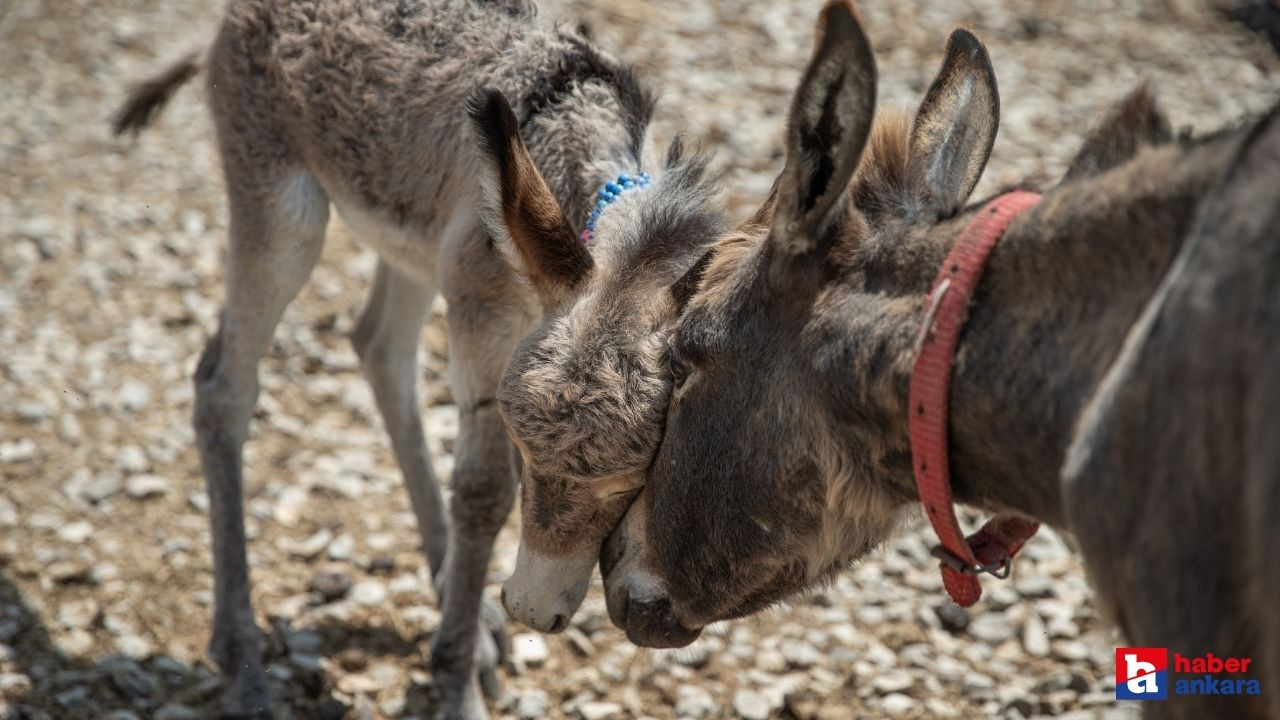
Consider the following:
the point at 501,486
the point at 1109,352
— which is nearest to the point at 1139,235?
the point at 1109,352

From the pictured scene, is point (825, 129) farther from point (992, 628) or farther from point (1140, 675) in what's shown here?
point (992, 628)

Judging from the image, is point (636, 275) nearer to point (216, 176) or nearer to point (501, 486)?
point (501, 486)

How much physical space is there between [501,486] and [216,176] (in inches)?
146

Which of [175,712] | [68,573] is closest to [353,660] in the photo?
[175,712]

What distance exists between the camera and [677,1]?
7867 mm

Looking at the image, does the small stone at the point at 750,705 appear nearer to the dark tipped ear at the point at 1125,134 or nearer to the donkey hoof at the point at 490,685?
the donkey hoof at the point at 490,685

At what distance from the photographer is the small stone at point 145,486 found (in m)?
4.40

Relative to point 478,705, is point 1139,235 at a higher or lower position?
higher

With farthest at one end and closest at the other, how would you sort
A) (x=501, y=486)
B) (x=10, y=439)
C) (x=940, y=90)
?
(x=10, y=439)
(x=501, y=486)
(x=940, y=90)

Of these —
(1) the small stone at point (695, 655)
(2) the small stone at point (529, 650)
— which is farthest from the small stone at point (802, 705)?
(2) the small stone at point (529, 650)

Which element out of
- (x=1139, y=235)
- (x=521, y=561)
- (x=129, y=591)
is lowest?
(x=129, y=591)

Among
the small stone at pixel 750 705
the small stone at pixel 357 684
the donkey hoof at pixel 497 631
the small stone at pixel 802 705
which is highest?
the small stone at pixel 357 684

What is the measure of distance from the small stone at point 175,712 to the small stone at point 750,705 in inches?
65.9

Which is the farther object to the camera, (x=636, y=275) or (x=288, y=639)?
(x=288, y=639)
